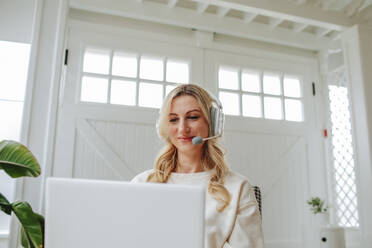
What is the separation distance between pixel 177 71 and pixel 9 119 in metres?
1.56

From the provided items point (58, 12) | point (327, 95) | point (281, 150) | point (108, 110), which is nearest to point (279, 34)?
point (327, 95)

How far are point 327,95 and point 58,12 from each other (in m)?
2.86

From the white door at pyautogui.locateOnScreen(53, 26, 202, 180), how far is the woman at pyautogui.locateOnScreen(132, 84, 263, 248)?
63.7 inches

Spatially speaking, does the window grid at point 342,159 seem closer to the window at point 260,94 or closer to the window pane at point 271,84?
the window at point 260,94

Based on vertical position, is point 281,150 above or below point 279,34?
below

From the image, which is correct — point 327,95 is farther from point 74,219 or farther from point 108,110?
point 74,219

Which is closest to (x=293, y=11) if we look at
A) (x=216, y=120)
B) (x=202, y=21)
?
(x=202, y=21)

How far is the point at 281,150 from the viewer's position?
3605 millimetres

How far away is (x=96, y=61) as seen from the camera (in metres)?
3.16

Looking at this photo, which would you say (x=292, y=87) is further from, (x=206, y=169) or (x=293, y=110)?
(x=206, y=169)

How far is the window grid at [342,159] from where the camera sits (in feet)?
11.3

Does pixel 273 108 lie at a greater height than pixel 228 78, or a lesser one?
lesser

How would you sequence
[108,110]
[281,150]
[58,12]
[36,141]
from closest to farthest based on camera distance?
[36,141]
[58,12]
[108,110]
[281,150]

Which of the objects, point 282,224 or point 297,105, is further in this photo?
point 297,105
